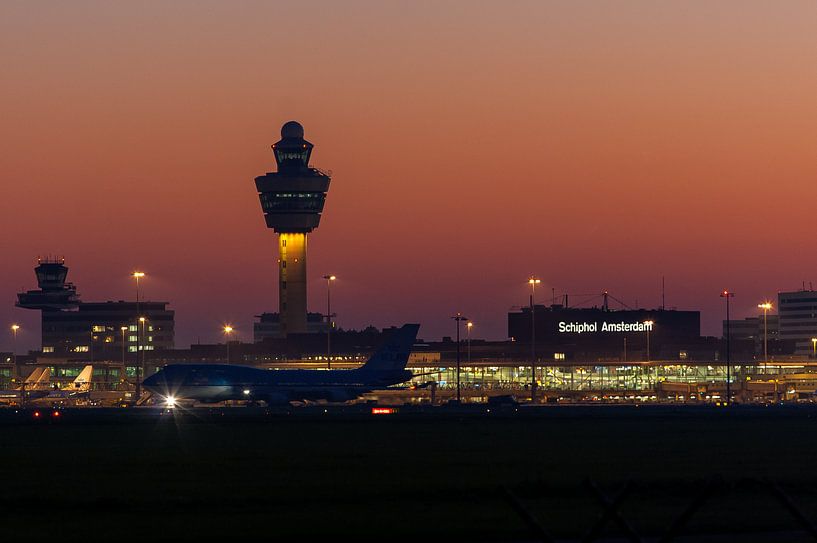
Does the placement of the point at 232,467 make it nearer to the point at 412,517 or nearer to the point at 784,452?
the point at 412,517

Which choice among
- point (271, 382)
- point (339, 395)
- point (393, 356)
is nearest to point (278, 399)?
point (271, 382)

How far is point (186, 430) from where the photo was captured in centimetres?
8738

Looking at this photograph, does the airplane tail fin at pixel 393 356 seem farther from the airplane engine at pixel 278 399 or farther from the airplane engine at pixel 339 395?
the airplane engine at pixel 278 399

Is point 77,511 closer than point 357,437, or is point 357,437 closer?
point 77,511

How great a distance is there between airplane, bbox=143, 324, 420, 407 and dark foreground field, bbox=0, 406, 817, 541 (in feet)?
164

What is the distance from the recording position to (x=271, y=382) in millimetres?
146750

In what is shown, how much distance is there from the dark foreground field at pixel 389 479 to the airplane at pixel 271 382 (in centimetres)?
5003

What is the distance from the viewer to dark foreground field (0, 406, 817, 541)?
38.2 m

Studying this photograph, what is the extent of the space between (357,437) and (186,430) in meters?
13.6

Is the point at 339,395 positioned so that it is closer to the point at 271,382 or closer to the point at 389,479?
the point at 271,382

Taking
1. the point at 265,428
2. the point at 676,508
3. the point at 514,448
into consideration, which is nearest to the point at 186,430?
the point at 265,428

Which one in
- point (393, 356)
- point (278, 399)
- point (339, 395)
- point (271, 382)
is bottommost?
point (278, 399)

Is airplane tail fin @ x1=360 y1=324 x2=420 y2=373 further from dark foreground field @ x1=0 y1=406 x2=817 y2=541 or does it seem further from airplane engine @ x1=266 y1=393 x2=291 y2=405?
dark foreground field @ x1=0 y1=406 x2=817 y2=541

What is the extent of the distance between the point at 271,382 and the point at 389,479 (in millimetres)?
95820
